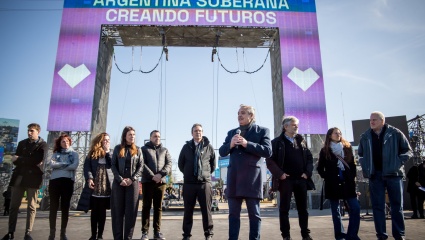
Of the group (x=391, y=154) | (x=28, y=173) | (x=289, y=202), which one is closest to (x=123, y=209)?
(x=28, y=173)

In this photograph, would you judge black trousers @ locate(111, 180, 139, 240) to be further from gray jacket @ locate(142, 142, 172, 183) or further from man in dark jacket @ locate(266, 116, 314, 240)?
man in dark jacket @ locate(266, 116, 314, 240)

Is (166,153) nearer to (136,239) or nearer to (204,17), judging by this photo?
(136,239)

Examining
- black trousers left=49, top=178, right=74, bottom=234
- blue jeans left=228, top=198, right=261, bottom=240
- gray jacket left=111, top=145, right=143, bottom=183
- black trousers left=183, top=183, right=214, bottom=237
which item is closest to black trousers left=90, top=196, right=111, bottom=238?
black trousers left=49, top=178, right=74, bottom=234

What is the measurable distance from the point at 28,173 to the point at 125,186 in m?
1.82

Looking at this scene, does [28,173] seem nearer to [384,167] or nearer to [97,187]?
[97,187]

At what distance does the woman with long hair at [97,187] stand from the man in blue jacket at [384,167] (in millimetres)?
3817

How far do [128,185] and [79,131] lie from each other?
424 inches

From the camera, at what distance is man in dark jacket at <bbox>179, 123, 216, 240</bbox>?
4.22 metres

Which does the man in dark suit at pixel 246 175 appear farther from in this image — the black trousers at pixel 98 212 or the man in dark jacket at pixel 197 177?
the black trousers at pixel 98 212

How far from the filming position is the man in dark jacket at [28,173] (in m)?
4.41

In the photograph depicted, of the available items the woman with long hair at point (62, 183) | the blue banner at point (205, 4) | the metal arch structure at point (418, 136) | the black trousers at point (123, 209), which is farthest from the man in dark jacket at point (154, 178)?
the metal arch structure at point (418, 136)

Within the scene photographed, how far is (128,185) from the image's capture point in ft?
13.0

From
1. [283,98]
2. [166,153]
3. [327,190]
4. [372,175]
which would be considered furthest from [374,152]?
[283,98]

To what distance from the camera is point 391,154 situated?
3811mm
